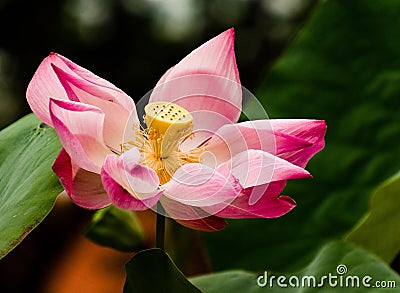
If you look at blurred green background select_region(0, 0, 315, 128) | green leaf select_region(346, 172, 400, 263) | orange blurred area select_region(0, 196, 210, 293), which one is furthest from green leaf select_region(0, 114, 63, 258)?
blurred green background select_region(0, 0, 315, 128)

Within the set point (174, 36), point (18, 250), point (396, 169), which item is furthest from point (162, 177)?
point (174, 36)

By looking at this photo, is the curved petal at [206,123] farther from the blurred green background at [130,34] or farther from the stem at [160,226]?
the blurred green background at [130,34]

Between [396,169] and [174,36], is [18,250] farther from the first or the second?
[174,36]

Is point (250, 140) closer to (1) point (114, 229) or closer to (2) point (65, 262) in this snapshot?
(1) point (114, 229)

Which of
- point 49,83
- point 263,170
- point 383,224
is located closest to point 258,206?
point 263,170

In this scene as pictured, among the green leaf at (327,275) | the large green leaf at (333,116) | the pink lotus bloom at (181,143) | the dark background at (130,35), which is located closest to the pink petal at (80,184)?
the pink lotus bloom at (181,143)
